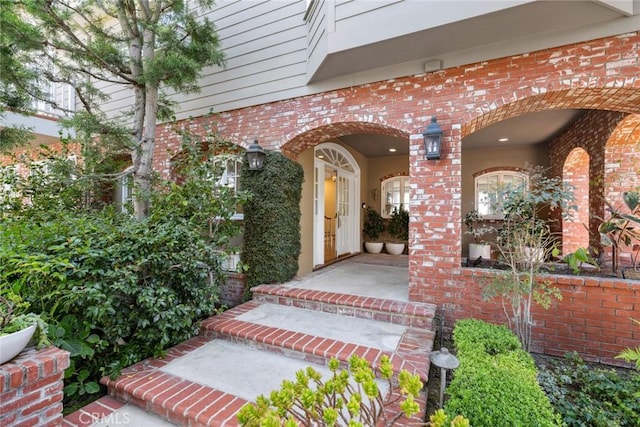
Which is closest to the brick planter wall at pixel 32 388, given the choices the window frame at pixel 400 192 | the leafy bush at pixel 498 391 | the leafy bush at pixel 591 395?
the leafy bush at pixel 498 391

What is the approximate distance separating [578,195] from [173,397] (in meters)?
8.02

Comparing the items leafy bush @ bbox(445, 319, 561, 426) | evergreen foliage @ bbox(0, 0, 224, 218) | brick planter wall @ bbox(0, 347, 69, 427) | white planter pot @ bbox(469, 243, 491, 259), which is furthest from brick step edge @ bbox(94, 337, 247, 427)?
white planter pot @ bbox(469, 243, 491, 259)

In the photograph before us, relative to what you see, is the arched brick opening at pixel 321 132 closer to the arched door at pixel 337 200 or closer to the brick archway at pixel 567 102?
the arched door at pixel 337 200

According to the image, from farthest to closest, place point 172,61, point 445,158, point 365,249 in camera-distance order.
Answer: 1. point 365,249
2. point 172,61
3. point 445,158

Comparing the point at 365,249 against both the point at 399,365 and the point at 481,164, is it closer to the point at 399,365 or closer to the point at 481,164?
the point at 481,164

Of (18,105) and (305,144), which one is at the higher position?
(18,105)

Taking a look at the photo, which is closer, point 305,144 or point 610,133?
point 610,133

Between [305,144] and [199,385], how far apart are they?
3798 millimetres

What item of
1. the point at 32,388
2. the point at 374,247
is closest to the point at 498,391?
the point at 32,388

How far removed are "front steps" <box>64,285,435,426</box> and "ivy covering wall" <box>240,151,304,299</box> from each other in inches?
22.1

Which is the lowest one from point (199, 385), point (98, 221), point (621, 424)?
point (621, 424)

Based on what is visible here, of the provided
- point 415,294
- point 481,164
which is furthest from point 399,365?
point 481,164

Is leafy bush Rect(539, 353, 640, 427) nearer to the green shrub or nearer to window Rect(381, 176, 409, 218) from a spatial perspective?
the green shrub

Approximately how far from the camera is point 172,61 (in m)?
4.04
